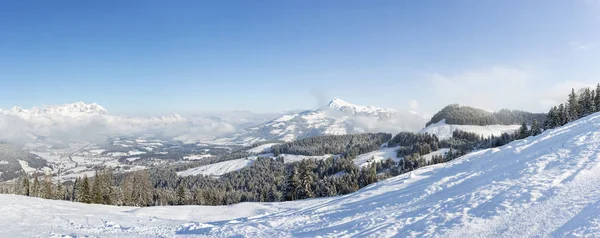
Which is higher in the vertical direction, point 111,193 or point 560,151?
point 560,151

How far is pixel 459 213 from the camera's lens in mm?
18625

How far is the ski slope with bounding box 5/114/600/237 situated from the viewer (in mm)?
16234

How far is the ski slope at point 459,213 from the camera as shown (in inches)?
639

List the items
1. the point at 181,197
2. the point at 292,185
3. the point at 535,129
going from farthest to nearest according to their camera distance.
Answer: the point at 181,197 → the point at 535,129 → the point at 292,185

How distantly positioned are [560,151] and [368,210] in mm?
16915

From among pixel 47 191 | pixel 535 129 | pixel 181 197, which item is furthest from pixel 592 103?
pixel 47 191

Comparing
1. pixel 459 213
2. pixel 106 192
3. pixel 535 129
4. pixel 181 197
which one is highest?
pixel 535 129

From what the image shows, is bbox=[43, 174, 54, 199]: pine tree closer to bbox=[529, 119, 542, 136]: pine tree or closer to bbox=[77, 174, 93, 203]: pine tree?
bbox=[77, 174, 93, 203]: pine tree

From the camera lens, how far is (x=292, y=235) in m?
20.7

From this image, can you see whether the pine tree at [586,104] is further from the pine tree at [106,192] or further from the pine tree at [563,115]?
the pine tree at [106,192]

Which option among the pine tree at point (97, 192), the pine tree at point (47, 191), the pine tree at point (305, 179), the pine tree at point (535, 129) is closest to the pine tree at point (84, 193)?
the pine tree at point (97, 192)

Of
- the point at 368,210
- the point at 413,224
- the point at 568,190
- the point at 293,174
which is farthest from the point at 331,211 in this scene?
the point at 293,174

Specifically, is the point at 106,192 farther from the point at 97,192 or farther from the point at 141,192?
the point at 141,192

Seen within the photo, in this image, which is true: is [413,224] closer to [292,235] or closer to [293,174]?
[292,235]
